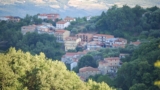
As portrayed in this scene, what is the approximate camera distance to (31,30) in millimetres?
31953

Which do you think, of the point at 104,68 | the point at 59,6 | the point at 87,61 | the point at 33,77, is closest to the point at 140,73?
the point at 104,68

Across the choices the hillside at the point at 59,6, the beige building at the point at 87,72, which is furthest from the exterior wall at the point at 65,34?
the hillside at the point at 59,6

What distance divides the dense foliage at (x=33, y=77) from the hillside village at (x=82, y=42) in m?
9.73

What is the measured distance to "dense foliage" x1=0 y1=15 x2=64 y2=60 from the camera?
28.0 m

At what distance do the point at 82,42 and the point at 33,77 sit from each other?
17.4m

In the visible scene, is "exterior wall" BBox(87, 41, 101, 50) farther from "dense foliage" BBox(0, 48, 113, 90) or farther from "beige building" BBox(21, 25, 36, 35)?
"dense foliage" BBox(0, 48, 113, 90)

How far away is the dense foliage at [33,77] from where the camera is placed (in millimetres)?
11914

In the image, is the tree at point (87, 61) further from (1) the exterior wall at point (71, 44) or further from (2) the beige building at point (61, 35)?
(2) the beige building at point (61, 35)

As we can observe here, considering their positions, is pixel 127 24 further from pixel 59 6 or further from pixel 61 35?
pixel 59 6

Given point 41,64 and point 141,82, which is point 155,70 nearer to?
point 141,82

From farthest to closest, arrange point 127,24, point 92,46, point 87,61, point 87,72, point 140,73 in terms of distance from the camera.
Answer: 1. point 127,24
2. point 92,46
3. point 87,61
4. point 87,72
5. point 140,73

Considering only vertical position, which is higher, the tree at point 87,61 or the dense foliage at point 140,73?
the dense foliage at point 140,73

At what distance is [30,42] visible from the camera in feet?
97.6

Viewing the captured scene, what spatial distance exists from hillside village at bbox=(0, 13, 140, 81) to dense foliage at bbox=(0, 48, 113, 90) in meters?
9.73
